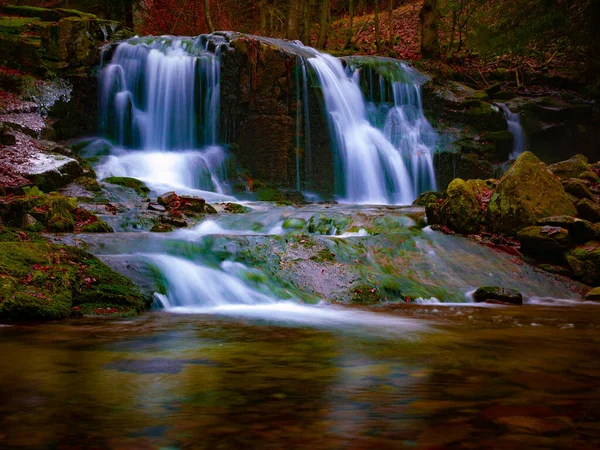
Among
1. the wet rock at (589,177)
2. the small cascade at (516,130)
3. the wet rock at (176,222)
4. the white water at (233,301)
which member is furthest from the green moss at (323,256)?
the small cascade at (516,130)

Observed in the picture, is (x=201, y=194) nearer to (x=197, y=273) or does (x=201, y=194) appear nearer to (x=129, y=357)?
(x=197, y=273)

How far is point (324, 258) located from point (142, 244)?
240 cm

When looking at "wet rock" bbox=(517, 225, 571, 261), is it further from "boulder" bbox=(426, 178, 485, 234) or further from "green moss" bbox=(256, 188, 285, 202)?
"green moss" bbox=(256, 188, 285, 202)

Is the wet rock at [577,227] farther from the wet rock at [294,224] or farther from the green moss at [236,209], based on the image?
the green moss at [236,209]

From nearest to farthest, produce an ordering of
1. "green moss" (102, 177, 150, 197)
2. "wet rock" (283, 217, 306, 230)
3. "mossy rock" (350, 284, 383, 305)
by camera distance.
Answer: "mossy rock" (350, 284, 383, 305) < "wet rock" (283, 217, 306, 230) < "green moss" (102, 177, 150, 197)

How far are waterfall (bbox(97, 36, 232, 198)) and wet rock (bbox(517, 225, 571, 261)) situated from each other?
8901 mm

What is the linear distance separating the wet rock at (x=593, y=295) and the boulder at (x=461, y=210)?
6.78 feet

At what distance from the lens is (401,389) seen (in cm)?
282

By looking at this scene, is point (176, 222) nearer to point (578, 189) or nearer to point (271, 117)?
point (578, 189)

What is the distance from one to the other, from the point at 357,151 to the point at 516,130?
569cm

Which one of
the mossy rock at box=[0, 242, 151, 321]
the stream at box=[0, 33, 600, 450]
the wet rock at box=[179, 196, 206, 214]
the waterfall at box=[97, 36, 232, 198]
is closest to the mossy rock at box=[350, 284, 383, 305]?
the stream at box=[0, 33, 600, 450]

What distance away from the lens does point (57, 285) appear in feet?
17.1

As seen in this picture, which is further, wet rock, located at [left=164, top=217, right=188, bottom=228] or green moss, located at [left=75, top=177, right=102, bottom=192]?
green moss, located at [left=75, top=177, right=102, bottom=192]

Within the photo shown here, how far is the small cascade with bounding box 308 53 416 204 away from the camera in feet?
51.0
